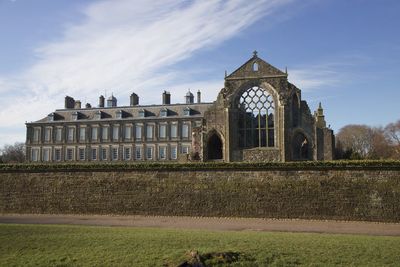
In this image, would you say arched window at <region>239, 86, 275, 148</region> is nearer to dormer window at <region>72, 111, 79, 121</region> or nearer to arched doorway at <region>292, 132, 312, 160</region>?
arched doorway at <region>292, 132, 312, 160</region>

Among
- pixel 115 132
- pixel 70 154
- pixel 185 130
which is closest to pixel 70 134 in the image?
pixel 70 154

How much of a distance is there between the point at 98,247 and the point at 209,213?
37.0 feet

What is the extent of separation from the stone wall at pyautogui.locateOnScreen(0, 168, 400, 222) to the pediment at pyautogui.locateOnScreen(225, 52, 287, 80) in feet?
43.5

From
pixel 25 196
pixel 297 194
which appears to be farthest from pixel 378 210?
pixel 25 196

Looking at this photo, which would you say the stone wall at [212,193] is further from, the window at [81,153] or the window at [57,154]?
the window at [57,154]

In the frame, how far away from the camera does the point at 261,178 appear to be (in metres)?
21.7

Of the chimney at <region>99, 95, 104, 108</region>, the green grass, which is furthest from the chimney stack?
the green grass

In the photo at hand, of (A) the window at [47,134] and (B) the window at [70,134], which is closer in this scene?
(B) the window at [70,134]

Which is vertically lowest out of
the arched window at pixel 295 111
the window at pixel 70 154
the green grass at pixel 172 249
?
the green grass at pixel 172 249

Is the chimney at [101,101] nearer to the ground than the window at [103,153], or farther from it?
farther from it

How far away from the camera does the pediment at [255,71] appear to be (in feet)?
109

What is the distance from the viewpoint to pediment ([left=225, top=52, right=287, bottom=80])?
3326 centimetres

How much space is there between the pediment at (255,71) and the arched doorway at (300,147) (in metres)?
4.96

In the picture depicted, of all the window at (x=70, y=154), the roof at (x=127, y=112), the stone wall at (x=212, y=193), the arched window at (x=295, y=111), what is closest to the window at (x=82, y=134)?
the roof at (x=127, y=112)
